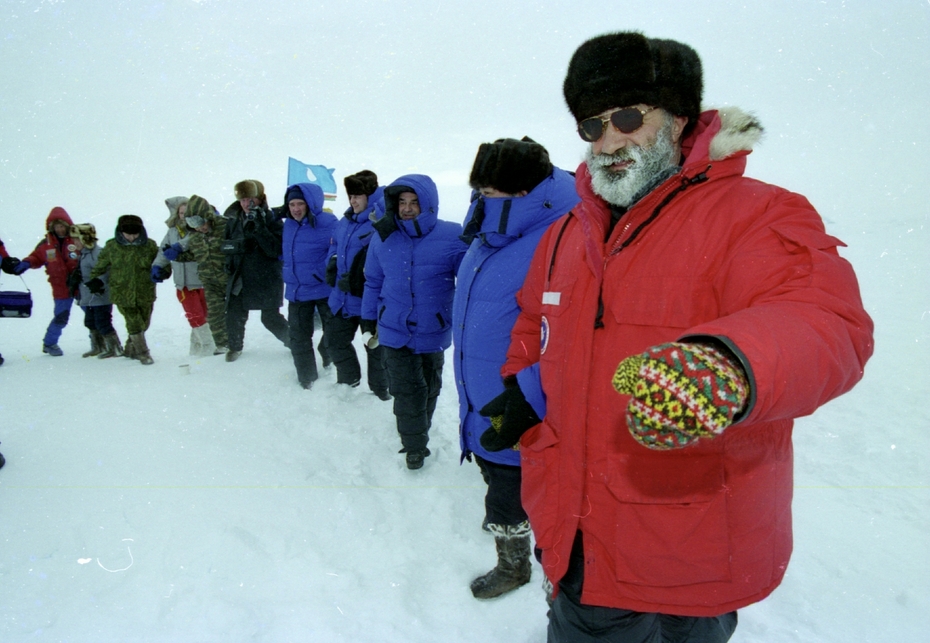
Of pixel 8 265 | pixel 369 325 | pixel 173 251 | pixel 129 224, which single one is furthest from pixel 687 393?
pixel 8 265

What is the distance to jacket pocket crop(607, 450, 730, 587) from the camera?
1.34m

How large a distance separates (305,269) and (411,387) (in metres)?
2.67

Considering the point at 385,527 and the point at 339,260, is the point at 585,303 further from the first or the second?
the point at 339,260

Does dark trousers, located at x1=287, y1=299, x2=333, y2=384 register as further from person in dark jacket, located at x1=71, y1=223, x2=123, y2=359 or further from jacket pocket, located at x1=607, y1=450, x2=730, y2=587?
jacket pocket, located at x1=607, y1=450, x2=730, y2=587

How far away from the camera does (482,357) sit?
8.87 feet

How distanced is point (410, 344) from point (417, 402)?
476 mm

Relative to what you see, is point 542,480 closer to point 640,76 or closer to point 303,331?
point 640,76

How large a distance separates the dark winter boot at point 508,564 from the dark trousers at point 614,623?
107cm

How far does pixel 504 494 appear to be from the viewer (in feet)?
9.11

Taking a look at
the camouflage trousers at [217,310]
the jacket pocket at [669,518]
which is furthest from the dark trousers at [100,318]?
the jacket pocket at [669,518]

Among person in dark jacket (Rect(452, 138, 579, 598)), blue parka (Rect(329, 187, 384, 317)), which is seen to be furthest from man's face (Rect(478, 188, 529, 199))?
blue parka (Rect(329, 187, 384, 317))

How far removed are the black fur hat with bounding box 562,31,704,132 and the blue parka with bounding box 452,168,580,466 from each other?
91 centimetres

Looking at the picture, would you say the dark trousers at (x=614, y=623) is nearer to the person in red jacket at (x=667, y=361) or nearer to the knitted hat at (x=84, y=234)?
the person in red jacket at (x=667, y=361)

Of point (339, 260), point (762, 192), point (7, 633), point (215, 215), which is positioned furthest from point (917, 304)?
point (7, 633)
